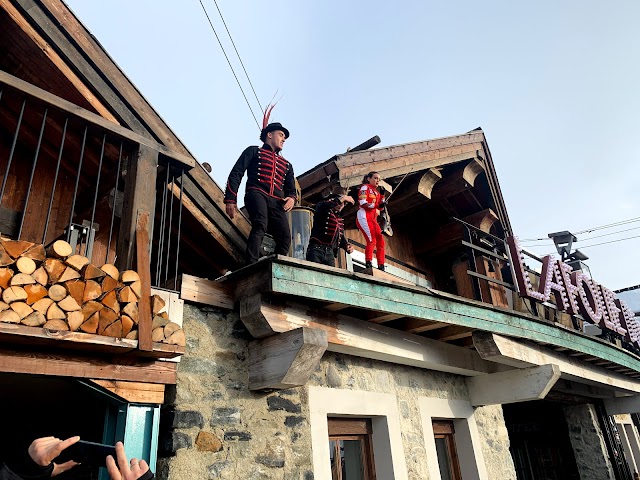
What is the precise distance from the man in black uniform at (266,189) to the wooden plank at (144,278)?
3.18ft

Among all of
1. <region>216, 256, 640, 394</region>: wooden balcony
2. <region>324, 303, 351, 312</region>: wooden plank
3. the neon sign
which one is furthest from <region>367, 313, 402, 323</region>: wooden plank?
the neon sign

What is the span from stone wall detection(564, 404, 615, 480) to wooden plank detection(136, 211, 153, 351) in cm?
956

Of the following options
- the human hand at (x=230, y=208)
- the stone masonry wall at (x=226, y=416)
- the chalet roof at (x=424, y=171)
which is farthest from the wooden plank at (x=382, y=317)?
the chalet roof at (x=424, y=171)

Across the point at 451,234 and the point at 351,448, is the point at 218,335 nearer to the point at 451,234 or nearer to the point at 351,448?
the point at 351,448

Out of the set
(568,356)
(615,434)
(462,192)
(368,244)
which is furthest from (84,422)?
(615,434)

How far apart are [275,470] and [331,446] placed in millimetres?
1110

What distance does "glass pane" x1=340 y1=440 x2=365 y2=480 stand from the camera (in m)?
4.73

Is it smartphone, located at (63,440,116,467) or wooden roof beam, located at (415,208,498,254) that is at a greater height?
wooden roof beam, located at (415,208,498,254)

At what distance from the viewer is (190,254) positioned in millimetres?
5129

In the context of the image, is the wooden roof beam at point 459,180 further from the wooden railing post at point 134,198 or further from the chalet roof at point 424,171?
the wooden railing post at point 134,198

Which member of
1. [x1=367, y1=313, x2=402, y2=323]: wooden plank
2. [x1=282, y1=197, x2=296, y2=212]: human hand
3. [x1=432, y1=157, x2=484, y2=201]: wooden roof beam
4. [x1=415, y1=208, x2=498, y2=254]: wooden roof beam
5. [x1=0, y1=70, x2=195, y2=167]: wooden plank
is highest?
[x1=432, y1=157, x2=484, y2=201]: wooden roof beam

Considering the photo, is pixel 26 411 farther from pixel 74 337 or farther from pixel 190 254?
pixel 74 337

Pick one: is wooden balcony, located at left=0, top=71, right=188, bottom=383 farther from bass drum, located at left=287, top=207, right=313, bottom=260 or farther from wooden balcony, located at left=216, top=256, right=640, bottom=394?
bass drum, located at left=287, top=207, right=313, bottom=260

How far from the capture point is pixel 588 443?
31.5ft
